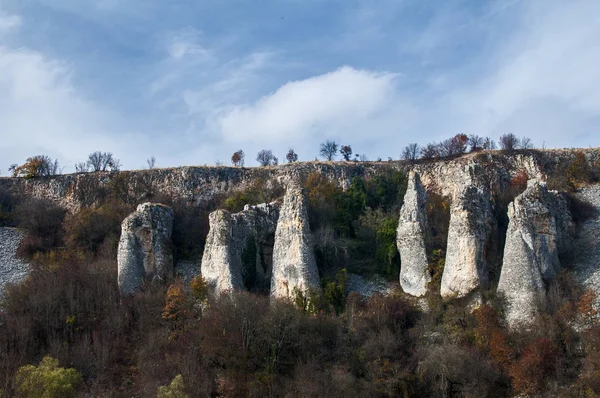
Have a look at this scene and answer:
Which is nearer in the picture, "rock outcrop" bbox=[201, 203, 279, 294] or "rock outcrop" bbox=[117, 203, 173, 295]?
"rock outcrop" bbox=[201, 203, 279, 294]

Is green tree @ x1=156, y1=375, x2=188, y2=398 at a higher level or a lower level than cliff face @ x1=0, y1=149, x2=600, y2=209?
lower

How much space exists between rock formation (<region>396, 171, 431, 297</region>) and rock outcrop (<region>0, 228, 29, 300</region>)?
2114 centimetres

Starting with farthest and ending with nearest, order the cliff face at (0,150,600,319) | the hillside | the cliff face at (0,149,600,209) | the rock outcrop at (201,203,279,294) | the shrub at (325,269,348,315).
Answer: the cliff face at (0,149,600,209)
the rock outcrop at (201,203,279,294)
the shrub at (325,269,348,315)
the cliff face at (0,150,600,319)
the hillside

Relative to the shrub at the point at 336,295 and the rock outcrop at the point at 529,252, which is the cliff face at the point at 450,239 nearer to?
the rock outcrop at the point at 529,252

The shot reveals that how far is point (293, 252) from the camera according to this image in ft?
115

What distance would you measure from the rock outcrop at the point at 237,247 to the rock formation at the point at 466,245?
969 centimetres

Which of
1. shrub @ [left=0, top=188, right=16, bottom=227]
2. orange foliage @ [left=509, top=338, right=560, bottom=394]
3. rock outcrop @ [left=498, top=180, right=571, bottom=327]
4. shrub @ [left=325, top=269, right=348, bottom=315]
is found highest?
shrub @ [left=0, top=188, right=16, bottom=227]

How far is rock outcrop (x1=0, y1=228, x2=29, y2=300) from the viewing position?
131ft

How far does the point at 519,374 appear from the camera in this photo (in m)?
27.1

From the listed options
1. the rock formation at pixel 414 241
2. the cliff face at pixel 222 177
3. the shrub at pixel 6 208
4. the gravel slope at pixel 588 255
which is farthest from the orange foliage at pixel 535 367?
the shrub at pixel 6 208

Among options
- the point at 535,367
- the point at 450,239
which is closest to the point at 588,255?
the point at 450,239

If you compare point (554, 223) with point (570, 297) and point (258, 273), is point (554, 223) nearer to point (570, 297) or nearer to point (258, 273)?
point (570, 297)

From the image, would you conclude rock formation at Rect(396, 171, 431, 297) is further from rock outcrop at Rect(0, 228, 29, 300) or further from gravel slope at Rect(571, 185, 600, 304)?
rock outcrop at Rect(0, 228, 29, 300)

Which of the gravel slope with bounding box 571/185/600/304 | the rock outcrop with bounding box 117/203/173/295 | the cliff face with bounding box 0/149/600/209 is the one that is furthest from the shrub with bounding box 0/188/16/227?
the gravel slope with bounding box 571/185/600/304
